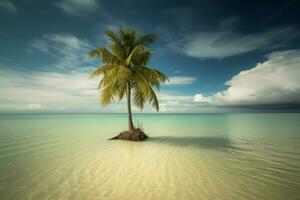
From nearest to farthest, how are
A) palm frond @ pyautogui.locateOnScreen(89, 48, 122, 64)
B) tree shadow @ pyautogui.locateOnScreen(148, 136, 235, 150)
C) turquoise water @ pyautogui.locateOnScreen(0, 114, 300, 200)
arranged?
1. turquoise water @ pyautogui.locateOnScreen(0, 114, 300, 200)
2. tree shadow @ pyautogui.locateOnScreen(148, 136, 235, 150)
3. palm frond @ pyautogui.locateOnScreen(89, 48, 122, 64)

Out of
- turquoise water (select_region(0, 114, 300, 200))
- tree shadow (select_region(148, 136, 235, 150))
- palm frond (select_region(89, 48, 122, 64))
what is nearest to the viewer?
turquoise water (select_region(0, 114, 300, 200))

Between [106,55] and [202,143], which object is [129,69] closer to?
[106,55]

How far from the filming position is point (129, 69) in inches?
501

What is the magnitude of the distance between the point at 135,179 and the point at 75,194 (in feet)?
5.68

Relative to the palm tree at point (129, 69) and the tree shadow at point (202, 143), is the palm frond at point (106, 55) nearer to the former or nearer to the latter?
the palm tree at point (129, 69)

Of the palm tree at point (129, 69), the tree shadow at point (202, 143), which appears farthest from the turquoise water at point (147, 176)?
the palm tree at point (129, 69)

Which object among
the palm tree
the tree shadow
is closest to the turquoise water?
the tree shadow

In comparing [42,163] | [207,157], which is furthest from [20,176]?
[207,157]

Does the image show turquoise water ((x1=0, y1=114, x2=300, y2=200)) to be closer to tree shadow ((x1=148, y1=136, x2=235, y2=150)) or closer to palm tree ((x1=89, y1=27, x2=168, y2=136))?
tree shadow ((x1=148, y1=136, x2=235, y2=150))

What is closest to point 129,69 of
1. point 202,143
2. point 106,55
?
point 106,55

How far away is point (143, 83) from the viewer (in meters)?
12.6

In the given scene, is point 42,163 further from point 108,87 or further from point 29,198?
point 108,87

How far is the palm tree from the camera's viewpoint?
41.0 feet

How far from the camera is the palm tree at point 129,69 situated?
492 inches
